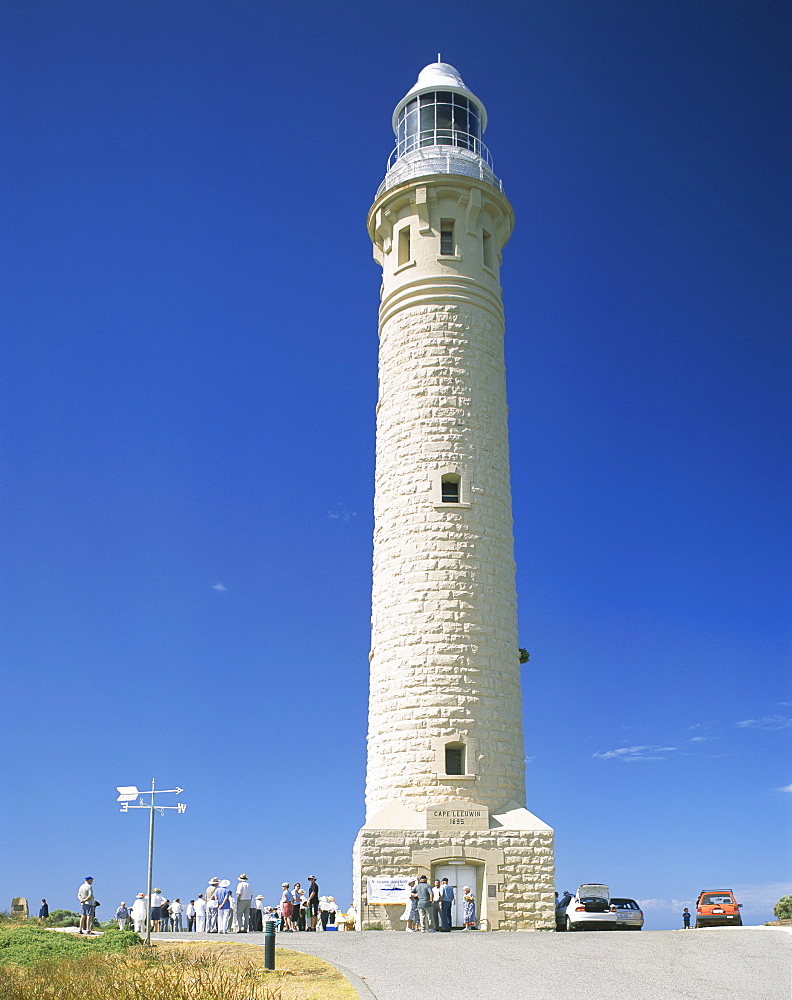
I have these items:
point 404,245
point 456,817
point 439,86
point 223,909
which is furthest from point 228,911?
point 439,86

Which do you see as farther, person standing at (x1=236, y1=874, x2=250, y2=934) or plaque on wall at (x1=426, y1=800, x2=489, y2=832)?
plaque on wall at (x1=426, y1=800, x2=489, y2=832)

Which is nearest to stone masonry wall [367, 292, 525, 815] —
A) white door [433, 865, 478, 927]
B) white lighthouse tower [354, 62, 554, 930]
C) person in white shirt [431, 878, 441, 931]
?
white lighthouse tower [354, 62, 554, 930]

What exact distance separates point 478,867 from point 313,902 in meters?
4.97

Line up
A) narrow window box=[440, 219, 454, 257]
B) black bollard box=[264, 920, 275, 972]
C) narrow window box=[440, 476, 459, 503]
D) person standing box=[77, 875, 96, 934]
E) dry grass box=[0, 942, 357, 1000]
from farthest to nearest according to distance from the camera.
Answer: narrow window box=[440, 219, 454, 257], narrow window box=[440, 476, 459, 503], person standing box=[77, 875, 96, 934], black bollard box=[264, 920, 275, 972], dry grass box=[0, 942, 357, 1000]

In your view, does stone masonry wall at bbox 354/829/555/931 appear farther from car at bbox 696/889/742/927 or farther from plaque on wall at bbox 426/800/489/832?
car at bbox 696/889/742/927

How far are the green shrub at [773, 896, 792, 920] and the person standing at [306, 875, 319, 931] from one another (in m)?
17.6

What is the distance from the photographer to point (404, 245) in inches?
1256

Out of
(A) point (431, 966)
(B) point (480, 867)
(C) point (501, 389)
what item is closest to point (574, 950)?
(A) point (431, 966)

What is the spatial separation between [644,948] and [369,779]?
9.78m

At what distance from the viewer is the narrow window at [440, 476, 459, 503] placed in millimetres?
28453

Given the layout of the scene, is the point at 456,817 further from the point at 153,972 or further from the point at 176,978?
the point at 176,978

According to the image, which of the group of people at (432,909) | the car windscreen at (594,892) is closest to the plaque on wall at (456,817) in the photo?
the group of people at (432,909)

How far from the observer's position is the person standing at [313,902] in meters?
26.8

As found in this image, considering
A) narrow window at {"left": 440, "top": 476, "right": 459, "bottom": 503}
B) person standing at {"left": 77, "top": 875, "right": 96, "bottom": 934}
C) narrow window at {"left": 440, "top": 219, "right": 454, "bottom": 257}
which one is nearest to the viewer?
person standing at {"left": 77, "top": 875, "right": 96, "bottom": 934}
